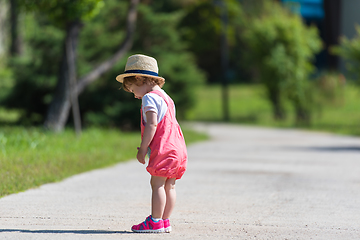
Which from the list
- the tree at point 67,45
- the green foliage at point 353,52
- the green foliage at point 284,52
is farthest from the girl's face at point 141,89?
the green foliage at point 284,52

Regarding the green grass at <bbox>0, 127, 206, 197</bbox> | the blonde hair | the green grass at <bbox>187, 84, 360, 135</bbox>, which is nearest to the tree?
the green grass at <bbox>0, 127, 206, 197</bbox>

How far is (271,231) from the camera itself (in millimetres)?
4695

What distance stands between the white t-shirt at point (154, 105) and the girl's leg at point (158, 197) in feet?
1.65

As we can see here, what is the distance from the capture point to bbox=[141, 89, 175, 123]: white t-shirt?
4.54m

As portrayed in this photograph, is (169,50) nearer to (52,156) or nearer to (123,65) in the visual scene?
(123,65)

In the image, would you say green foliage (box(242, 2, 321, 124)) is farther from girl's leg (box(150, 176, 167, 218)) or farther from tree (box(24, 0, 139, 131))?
girl's leg (box(150, 176, 167, 218))

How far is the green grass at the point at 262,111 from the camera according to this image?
23.7 metres

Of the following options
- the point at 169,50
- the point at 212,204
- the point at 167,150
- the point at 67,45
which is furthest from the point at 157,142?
the point at 169,50

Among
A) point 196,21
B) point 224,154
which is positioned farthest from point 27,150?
point 196,21

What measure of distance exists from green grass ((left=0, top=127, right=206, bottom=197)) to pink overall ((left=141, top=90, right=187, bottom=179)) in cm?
243

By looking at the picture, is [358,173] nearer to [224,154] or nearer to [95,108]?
[224,154]

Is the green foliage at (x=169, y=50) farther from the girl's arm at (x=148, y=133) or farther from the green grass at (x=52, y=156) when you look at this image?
the girl's arm at (x=148, y=133)

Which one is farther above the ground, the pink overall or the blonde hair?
the blonde hair

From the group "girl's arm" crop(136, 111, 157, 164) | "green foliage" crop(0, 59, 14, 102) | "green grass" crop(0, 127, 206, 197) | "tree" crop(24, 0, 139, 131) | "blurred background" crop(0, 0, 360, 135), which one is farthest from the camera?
"green foliage" crop(0, 59, 14, 102)
